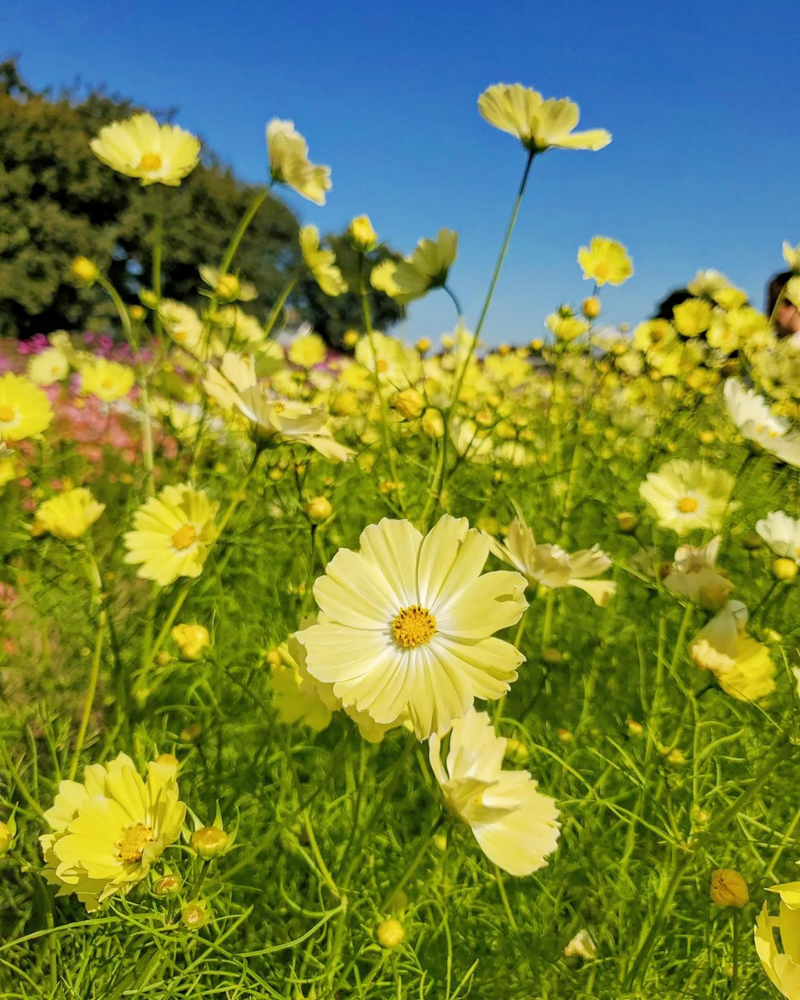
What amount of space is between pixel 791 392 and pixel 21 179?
6.16 metres

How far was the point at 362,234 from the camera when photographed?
93 cm

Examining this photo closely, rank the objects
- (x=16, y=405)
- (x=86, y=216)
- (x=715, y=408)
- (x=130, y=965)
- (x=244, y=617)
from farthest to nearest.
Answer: (x=86, y=216)
(x=715, y=408)
(x=244, y=617)
(x=16, y=405)
(x=130, y=965)

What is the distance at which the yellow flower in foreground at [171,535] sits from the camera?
2.50ft

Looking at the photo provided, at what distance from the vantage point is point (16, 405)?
97cm

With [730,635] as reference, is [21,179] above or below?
above

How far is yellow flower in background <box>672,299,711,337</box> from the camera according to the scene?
5.60 feet

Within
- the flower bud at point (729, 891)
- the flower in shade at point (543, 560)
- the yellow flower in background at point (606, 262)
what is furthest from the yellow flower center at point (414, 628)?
the yellow flower in background at point (606, 262)

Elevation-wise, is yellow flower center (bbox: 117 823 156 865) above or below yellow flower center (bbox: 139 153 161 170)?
below

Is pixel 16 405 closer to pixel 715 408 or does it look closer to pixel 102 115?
pixel 715 408

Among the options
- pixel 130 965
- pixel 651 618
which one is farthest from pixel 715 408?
pixel 130 965

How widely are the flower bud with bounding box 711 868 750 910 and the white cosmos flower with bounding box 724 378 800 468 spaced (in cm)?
48

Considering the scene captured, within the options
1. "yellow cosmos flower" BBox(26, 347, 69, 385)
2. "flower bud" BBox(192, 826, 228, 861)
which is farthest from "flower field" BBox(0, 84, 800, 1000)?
"yellow cosmos flower" BBox(26, 347, 69, 385)

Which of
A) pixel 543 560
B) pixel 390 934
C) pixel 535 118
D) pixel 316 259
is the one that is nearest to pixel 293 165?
pixel 316 259

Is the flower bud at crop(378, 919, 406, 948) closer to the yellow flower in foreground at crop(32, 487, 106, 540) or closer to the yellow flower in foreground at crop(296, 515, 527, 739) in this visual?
the yellow flower in foreground at crop(296, 515, 527, 739)
